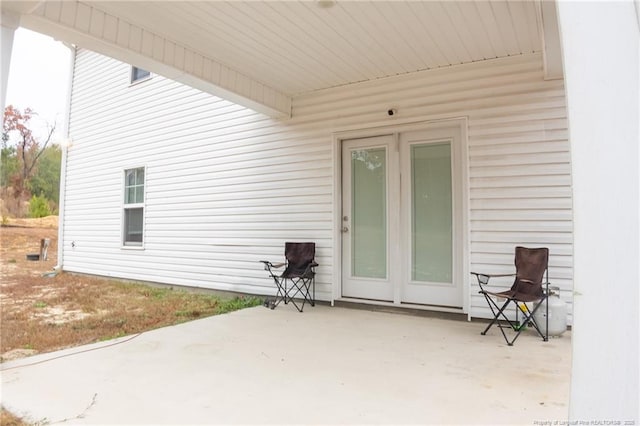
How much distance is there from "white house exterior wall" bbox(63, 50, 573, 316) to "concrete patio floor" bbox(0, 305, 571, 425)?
1.14 meters

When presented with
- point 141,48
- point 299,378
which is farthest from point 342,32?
point 299,378

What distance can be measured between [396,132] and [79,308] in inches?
171

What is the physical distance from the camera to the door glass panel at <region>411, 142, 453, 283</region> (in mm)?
4195

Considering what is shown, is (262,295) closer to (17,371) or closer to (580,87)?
(17,371)

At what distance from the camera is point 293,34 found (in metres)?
3.47

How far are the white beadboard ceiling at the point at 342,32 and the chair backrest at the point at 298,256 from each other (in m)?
2.05

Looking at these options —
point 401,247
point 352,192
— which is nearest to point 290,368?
point 401,247

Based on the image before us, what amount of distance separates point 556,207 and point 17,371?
4.46m

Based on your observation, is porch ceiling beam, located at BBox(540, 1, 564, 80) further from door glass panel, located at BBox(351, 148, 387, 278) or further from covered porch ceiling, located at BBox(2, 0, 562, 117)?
door glass panel, located at BBox(351, 148, 387, 278)

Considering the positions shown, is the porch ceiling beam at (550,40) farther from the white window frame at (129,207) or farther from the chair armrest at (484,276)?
the white window frame at (129,207)

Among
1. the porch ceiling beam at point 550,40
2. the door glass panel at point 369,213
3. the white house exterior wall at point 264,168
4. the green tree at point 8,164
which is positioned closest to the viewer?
the porch ceiling beam at point 550,40

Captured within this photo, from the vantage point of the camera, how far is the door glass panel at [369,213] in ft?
14.9

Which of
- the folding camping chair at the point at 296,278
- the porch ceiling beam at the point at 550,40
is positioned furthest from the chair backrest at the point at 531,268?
the folding camping chair at the point at 296,278

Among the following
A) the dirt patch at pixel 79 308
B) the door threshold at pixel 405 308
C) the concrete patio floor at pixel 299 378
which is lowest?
the dirt patch at pixel 79 308
